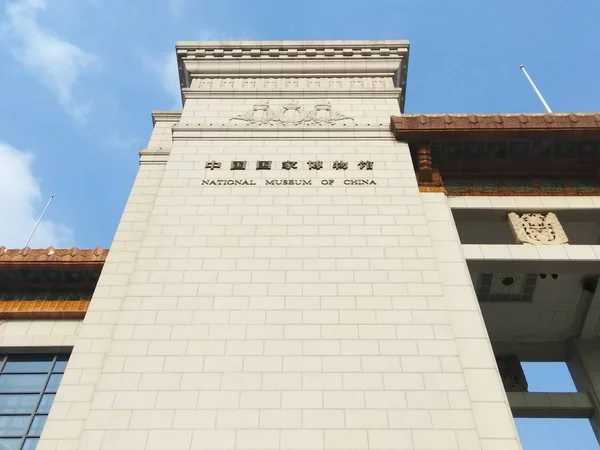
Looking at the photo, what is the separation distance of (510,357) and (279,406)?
7.30m

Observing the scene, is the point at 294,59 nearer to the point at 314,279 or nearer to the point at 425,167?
the point at 425,167

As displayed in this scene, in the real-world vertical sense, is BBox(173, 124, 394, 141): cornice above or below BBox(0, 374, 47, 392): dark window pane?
above

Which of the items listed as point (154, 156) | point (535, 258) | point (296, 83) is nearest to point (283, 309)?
point (535, 258)

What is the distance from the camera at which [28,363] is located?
9.41m

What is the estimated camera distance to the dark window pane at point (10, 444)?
8258 millimetres

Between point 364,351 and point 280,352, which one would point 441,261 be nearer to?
point 364,351

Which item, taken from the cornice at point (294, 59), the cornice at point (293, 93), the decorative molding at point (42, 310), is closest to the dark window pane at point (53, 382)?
the decorative molding at point (42, 310)

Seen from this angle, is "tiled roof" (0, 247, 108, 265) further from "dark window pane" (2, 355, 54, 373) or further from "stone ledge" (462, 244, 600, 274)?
"stone ledge" (462, 244, 600, 274)

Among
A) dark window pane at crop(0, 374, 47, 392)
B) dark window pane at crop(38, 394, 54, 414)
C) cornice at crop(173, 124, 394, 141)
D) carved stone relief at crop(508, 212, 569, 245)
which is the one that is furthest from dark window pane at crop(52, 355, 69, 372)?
carved stone relief at crop(508, 212, 569, 245)

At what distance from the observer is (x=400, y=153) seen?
1150cm

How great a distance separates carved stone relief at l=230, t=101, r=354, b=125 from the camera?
12.4 metres

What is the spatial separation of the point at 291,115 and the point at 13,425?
7754mm

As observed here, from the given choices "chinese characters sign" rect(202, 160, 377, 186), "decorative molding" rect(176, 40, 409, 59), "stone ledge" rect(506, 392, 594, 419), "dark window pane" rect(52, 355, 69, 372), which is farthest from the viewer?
"decorative molding" rect(176, 40, 409, 59)

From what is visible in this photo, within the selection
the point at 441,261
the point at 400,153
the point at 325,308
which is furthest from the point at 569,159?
the point at 325,308
